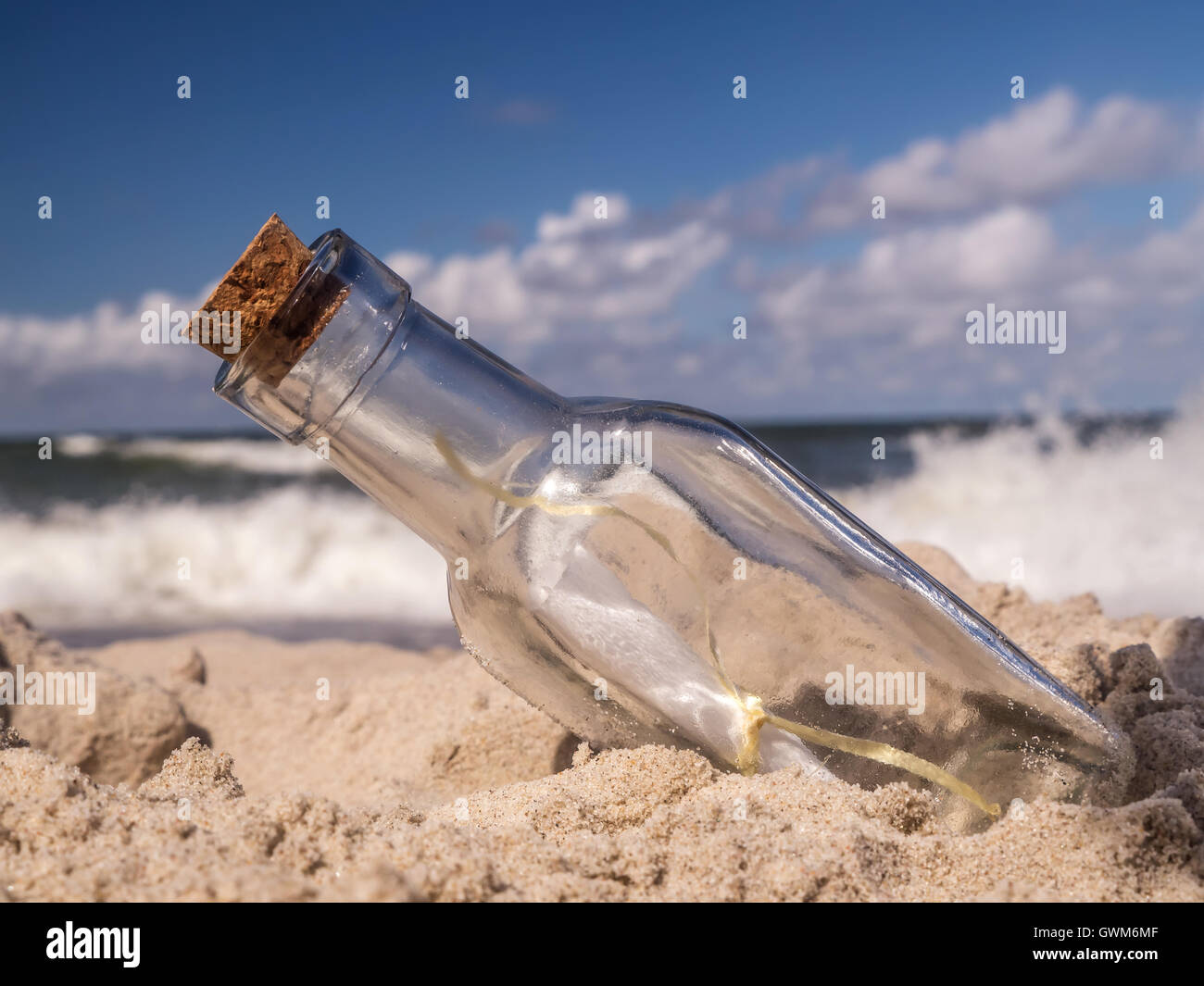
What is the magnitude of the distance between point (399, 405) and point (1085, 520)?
5.98 meters

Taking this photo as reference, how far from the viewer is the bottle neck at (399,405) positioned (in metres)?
1.11

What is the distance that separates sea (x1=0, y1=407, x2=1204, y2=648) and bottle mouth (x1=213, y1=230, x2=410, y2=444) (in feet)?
8.49

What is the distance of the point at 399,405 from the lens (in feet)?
3.75

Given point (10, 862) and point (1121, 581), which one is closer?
point (10, 862)

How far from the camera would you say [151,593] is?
688 centimetres

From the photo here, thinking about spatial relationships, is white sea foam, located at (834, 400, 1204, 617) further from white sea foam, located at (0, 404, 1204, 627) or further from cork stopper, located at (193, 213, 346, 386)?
cork stopper, located at (193, 213, 346, 386)

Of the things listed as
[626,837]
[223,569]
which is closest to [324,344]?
[626,837]

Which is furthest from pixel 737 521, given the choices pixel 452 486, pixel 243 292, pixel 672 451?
pixel 243 292

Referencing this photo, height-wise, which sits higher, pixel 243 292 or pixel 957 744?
pixel 243 292

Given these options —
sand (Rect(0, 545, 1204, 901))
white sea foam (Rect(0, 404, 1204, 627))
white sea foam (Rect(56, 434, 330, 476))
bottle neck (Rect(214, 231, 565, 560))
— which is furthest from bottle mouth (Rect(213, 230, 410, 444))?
white sea foam (Rect(56, 434, 330, 476))

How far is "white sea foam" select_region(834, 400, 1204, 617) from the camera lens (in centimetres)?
425

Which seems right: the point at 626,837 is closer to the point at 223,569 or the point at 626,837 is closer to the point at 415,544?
the point at 415,544
